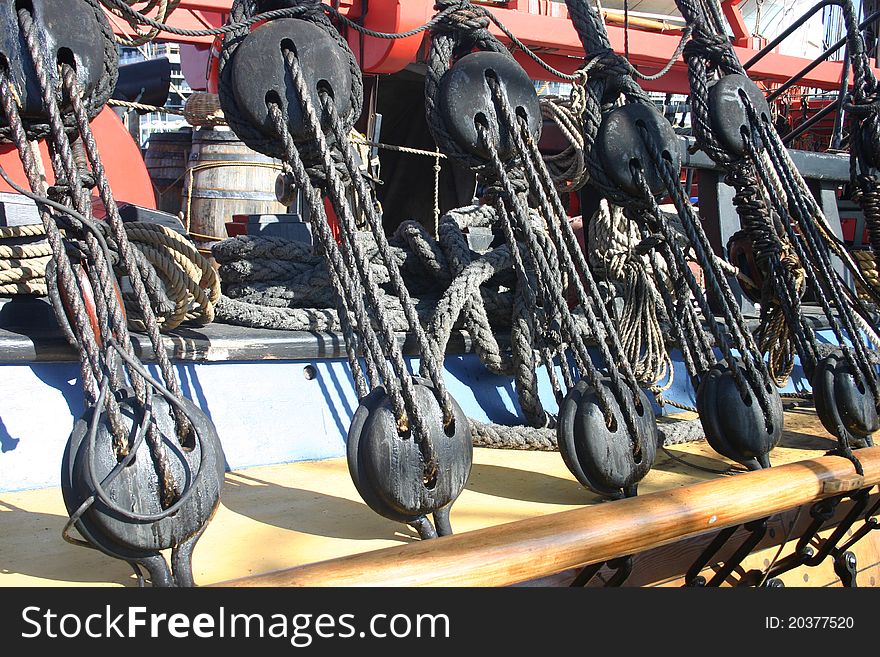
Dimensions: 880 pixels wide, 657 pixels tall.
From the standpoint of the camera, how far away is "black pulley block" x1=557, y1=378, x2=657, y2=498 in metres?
1.88

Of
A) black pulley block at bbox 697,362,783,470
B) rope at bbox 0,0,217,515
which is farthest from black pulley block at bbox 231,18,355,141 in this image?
black pulley block at bbox 697,362,783,470

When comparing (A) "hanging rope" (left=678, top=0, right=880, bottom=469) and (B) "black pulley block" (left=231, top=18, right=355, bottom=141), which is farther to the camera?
(A) "hanging rope" (left=678, top=0, right=880, bottom=469)

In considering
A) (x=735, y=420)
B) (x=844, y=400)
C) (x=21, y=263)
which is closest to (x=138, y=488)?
(x=21, y=263)

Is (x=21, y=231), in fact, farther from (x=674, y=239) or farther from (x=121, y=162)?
(x=121, y=162)

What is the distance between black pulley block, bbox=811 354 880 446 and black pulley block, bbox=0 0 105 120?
5.96ft

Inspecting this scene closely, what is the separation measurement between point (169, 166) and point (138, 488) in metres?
5.68

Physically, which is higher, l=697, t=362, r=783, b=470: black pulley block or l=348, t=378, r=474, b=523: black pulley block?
l=348, t=378, r=474, b=523: black pulley block

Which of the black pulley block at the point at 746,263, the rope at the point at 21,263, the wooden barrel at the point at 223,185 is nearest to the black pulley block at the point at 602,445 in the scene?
the rope at the point at 21,263

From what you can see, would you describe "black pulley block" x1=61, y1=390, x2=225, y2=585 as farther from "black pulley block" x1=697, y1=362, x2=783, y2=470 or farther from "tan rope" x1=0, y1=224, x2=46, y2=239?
"black pulley block" x1=697, y1=362, x2=783, y2=470

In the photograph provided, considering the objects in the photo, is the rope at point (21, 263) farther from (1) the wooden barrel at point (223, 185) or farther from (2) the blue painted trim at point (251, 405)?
(1) the wooden barrel at point (223, 185)

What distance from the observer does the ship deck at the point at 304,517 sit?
5.17 ft

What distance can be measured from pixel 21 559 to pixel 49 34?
0.87 meters
